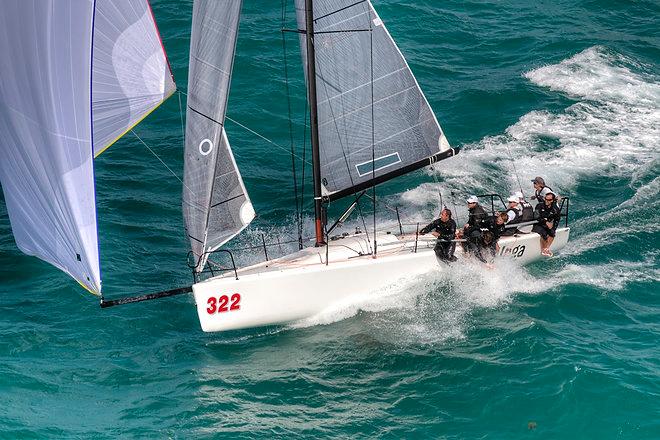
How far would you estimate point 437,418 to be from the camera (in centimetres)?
1708

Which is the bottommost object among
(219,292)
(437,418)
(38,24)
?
(437,418)

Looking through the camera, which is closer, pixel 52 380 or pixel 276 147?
pixel 52 380

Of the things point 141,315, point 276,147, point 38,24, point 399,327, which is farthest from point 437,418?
point 276,147

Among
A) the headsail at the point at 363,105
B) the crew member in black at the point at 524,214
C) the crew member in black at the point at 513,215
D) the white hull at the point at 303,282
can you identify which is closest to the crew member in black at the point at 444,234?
the white hull at the point at 303,282

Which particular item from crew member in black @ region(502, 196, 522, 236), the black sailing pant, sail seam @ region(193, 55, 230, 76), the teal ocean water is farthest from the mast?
crew member in black @ region(502, 196, 522, 236)

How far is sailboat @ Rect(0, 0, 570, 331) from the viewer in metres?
16.0

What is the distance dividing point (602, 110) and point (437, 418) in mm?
14405

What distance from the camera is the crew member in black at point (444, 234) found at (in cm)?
2058

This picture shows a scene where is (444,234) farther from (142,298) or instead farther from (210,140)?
(142,298)

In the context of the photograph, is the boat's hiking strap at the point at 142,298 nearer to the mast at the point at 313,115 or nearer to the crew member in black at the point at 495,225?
the mast at the point at 313,115

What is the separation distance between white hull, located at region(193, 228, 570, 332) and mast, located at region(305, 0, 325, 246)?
600 millimetres

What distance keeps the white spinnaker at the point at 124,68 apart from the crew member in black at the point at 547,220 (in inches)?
316

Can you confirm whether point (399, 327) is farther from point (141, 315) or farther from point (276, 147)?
point (276, 147)

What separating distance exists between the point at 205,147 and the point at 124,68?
6.61ft
